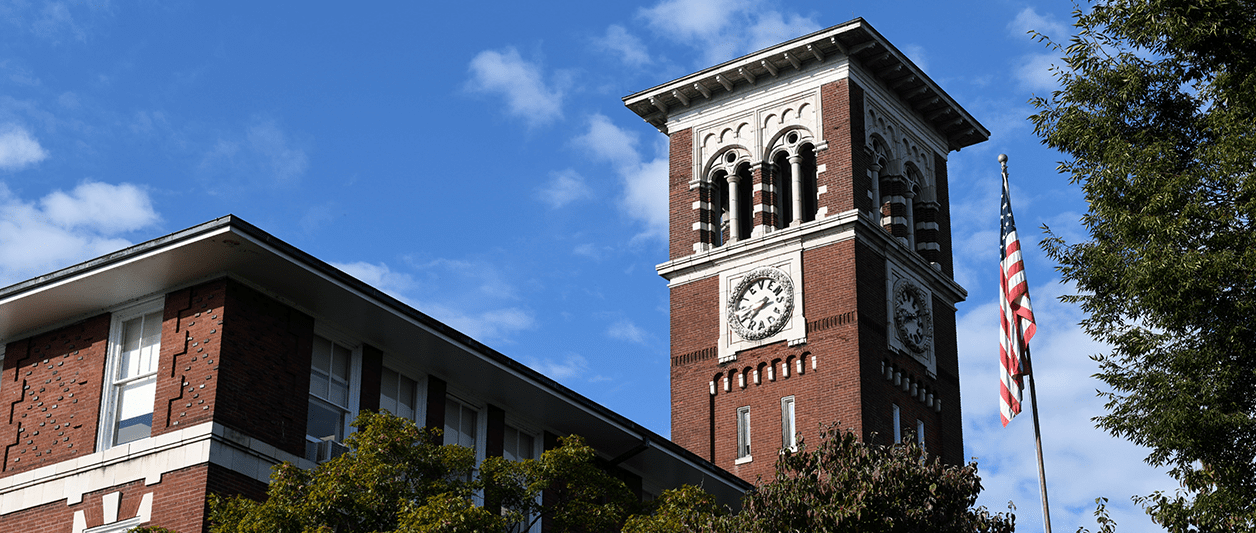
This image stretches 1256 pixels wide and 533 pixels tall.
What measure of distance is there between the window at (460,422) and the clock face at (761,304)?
20.3 metres

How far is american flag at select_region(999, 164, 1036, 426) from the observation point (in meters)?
29.6

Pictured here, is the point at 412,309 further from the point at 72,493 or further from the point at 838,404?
the point at 838,404

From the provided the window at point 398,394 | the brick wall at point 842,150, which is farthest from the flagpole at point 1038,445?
the brick wall at point 842,150

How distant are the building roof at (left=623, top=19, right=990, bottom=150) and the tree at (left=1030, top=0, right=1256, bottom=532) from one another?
29586mm

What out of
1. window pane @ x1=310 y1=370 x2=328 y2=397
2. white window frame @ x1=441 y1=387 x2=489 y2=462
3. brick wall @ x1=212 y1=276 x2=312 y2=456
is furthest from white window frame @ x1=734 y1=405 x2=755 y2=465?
brick wall @ x1=212 y1=276 x2=312 y2=456

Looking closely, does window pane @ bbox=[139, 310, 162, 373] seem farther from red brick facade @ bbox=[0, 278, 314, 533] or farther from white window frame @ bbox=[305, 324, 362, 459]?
white window frame @ bbox=[305, 324, 362, 459]

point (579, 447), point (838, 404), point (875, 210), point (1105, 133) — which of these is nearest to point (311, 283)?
point (579, 447)

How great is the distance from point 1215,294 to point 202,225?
16.5 meters

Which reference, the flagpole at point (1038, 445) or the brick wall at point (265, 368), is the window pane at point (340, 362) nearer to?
the brick wall at point (265, 368)

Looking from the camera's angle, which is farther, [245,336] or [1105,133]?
[245,336]

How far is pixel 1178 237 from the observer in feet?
75.6

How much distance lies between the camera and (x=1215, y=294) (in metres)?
22.7

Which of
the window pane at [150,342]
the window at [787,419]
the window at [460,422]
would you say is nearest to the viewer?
the window pane at [150,342]

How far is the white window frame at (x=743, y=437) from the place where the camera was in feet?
172
